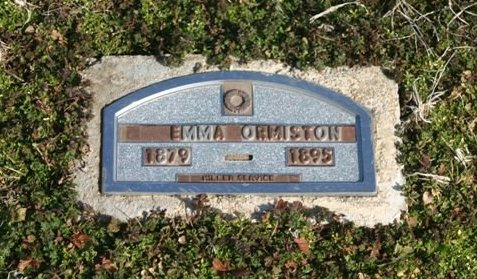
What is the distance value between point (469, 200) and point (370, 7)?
4.52 feet

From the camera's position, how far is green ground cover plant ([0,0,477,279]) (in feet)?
14.7

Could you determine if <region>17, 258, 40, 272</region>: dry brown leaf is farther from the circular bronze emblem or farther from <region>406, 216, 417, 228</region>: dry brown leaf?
<region>406, 216, 417, 228</region>: dry brown leaf

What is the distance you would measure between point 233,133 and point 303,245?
77 centimetres

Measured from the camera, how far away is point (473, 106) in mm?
4969

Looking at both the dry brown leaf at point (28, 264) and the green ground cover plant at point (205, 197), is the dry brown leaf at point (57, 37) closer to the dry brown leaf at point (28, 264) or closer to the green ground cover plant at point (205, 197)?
the green ground cover plant at point (205, 197)

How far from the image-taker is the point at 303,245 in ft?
14.9

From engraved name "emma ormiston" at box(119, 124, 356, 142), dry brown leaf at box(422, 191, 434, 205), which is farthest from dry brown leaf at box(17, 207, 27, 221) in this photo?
dry brown leaf at box(422, 191, 434, 205)

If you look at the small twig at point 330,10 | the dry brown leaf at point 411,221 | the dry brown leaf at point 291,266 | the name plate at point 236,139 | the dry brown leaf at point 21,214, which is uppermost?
the small twig at point 330,10

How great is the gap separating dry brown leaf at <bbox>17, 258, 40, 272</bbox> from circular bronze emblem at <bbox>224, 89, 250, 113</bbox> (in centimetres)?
140

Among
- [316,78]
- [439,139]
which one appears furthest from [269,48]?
[439,139]

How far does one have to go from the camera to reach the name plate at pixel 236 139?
4609 mm

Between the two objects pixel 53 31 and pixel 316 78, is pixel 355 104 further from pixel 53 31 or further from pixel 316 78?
pixel 53 31

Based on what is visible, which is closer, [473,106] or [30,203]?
[30,203]

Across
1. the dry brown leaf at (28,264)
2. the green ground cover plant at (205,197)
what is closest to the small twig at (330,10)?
the green ground cover plant at (205,197)
